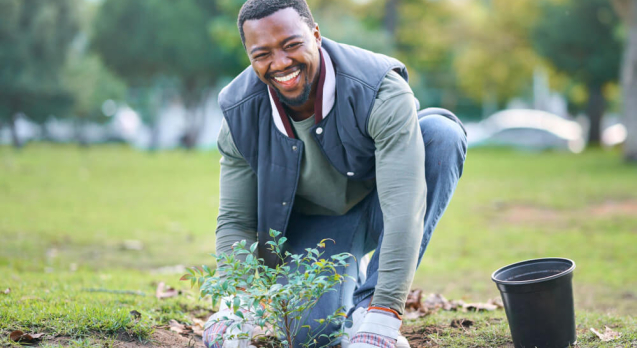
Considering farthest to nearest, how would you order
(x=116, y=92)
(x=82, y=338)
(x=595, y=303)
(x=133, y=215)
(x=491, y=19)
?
(x=116, y=92), (x=491, y=19), (x=133, y=215), (x=595, y=303), (x=82, y=338)

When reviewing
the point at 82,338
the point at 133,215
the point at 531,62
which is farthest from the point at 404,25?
the point at 82,338

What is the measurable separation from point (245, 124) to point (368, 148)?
0.63 m

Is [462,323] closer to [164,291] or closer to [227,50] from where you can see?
[164,291]

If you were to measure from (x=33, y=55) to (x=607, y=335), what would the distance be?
25161 mm

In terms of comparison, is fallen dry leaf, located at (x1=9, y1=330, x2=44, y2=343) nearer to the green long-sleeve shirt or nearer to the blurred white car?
the green long-sleeve shirt

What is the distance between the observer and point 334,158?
3324mm

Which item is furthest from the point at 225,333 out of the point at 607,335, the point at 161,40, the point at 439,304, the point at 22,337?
the point at 161,40

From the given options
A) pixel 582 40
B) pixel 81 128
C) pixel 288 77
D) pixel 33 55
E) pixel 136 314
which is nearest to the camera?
pixel 288 77

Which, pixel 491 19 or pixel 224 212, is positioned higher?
pixel 491 19

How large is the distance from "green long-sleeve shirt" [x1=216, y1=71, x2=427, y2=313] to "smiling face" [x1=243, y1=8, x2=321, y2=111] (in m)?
0.22

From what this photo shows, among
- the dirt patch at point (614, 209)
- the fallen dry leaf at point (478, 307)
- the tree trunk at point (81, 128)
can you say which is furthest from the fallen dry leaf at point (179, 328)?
the tree trunk at point (81, 128)

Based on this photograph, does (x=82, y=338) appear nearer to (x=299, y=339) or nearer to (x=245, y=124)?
(x=299, y=339)

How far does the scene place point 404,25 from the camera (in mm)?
32875

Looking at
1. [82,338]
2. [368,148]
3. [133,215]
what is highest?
[368,148]
